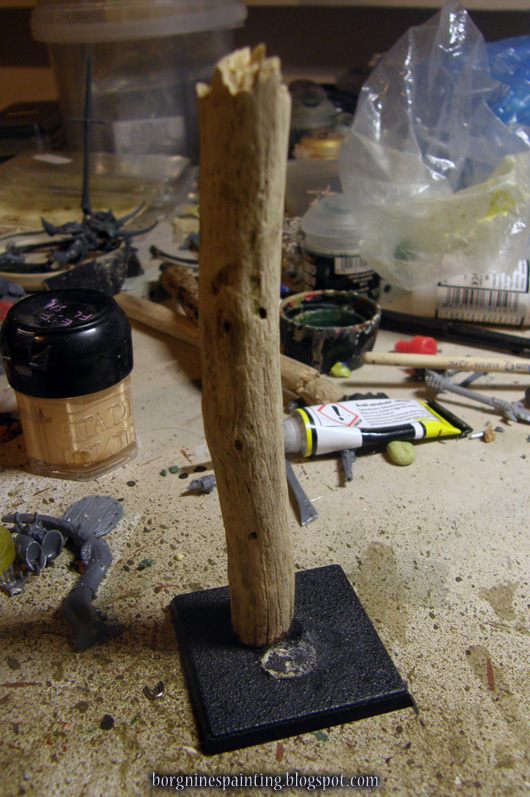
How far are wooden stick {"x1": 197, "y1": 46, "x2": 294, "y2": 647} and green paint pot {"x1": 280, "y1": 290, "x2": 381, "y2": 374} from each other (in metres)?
0.69

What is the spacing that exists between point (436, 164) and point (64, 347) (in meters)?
1.15

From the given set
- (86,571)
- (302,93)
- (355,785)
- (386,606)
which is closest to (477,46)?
(302,93)

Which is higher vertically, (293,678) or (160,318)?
(160,318)

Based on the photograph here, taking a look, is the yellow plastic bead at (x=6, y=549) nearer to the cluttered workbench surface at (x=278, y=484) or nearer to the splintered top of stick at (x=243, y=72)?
the cluttered workbench surface at (x=278, y=484)

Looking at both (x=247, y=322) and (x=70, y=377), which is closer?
(x=247, y=322)

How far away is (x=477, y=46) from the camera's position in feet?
5.30

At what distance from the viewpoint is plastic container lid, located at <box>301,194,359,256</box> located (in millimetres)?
1493

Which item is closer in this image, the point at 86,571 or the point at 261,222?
the point at 261,222

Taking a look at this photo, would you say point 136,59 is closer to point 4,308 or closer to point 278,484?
point 4,308

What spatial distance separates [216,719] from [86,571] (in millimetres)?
303

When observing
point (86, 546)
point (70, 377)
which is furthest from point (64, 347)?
point (86, 546)

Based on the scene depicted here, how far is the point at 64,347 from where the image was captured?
93 centimetres

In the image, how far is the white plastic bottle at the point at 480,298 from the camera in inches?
59.1

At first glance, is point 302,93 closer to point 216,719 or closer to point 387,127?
point 387,127
